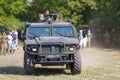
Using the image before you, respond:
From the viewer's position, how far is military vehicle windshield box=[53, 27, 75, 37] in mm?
17617

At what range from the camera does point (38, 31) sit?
17734 mm

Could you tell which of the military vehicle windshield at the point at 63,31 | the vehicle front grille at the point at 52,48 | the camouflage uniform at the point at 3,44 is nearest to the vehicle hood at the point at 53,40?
the vehicle front grille at the point at 52,48

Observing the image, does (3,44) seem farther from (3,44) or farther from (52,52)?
(52,52)

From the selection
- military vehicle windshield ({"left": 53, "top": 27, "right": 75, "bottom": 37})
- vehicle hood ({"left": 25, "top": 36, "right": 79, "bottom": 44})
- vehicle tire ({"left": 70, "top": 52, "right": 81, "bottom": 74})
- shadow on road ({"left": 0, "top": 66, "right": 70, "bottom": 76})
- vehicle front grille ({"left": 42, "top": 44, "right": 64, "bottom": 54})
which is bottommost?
shadow on road ({"left": 0, "top": 66, "right": 70, "bottom": 76})

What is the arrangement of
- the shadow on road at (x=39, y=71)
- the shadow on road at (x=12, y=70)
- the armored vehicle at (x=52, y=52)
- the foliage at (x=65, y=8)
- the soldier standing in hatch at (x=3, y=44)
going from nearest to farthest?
the armored vehicle at (x=52, y=52), the shadow on road at (x=39, y=71), the shadow on road at (x=12, y=70), the soldier standing in hatch at (x=3, y=44), the foliage at (x=65, y=8)

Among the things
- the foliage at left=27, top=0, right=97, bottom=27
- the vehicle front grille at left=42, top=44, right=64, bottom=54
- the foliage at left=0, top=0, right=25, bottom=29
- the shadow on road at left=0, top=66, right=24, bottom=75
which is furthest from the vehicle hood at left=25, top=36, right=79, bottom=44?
the foliage at left=27, top=0, right=97, bottom=27

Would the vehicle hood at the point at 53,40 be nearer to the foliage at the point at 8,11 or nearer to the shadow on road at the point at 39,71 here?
the shadow on road at the point at 39,71

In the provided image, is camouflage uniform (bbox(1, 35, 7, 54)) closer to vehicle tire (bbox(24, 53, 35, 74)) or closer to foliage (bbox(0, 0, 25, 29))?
foliage (bbox(0, 0, 25, 29))

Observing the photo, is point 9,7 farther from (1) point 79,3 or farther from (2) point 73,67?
(2) point 73,67

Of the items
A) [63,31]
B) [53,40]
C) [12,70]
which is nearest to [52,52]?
[53,40]

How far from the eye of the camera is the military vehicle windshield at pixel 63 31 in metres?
17.6

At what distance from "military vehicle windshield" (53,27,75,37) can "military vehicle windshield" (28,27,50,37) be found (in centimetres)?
31

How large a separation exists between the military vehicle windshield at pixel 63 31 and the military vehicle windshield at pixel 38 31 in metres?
0.31

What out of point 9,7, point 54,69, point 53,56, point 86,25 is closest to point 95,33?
point 86,25
